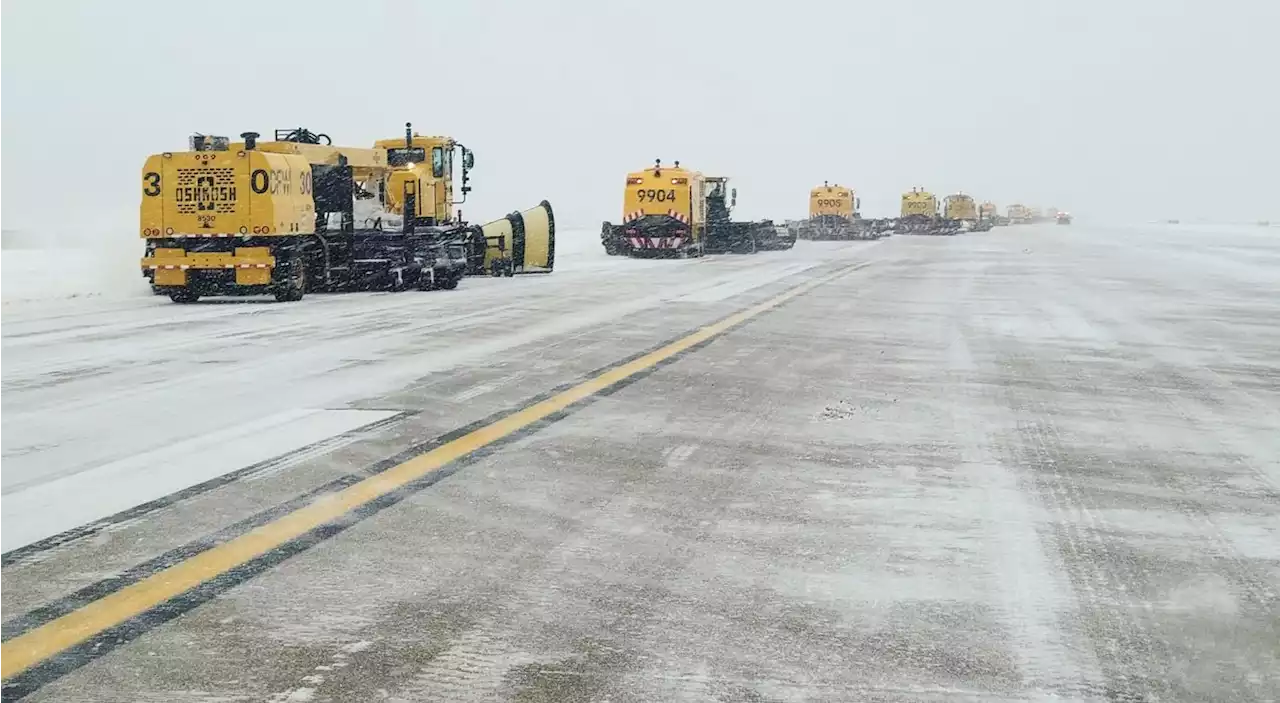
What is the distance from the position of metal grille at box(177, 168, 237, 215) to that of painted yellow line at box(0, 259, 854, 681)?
525 inches

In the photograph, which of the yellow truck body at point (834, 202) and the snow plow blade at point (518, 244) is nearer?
the snow plow blade at point (518, 244)

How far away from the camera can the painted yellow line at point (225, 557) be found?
3844 millimetres

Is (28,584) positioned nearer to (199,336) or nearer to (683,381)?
(683,381)

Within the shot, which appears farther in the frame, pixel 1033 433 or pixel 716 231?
pixel 716 231

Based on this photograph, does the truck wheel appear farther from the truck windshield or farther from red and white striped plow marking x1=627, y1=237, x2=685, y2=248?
red and white striped plow marking x1=627, y1=237, x2=685, y2=248

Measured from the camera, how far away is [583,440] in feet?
24.2

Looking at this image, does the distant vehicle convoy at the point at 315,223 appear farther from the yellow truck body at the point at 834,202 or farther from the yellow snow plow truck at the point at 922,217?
the yellow snow plow truck at the point at 922,217

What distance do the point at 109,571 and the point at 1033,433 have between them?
516cm

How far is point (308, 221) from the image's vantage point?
2183cm

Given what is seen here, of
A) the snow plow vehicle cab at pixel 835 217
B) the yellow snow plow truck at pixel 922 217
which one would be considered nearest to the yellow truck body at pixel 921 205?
the yellow snow plow truck at pixel 922 217

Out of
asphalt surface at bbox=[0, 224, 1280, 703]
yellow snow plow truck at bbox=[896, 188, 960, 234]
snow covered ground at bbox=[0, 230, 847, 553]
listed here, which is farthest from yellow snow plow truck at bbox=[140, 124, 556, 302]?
yellow snow plow truck at bbox=[896, 188, 960, 234]

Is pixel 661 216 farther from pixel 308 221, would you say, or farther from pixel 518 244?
pixel 308 221

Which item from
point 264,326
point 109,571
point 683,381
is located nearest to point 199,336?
point 264,326

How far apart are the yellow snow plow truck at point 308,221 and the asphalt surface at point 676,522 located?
25.2ft
